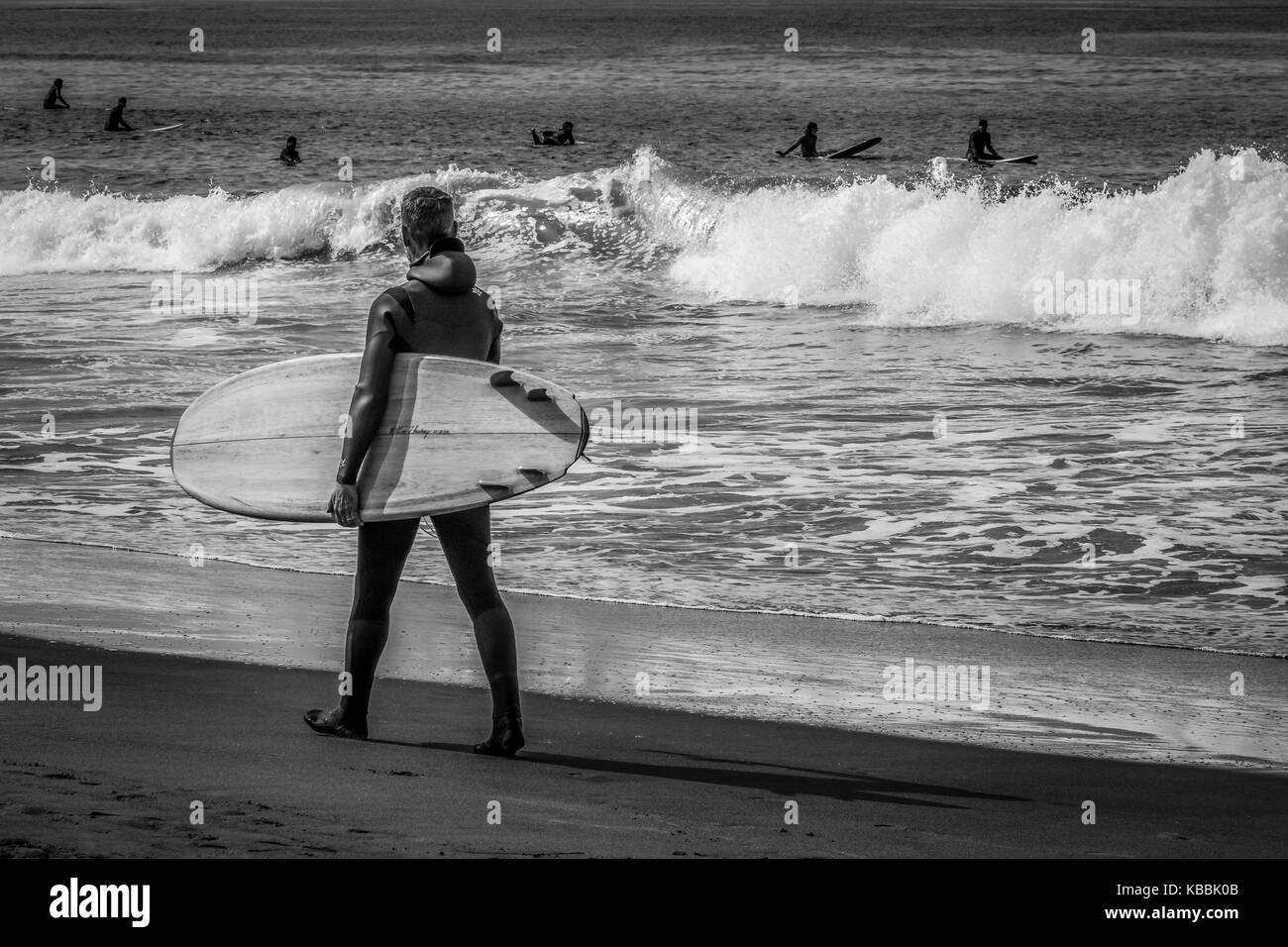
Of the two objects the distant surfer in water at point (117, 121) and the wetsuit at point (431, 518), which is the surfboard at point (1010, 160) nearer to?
the distant surfer in water at point (117, 121)

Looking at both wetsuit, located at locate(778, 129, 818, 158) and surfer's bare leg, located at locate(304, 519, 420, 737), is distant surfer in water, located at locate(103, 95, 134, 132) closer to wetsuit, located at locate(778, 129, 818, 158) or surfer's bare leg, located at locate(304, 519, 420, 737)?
wetsuit, located at locate(778, 129, 818, 158)

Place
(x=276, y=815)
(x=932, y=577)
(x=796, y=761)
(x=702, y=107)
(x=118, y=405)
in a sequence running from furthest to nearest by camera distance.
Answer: (x=702, y=107) < (x=118, y=405) < (x=932, y=577) < (x=796, y=761) < (x=276, y=815)

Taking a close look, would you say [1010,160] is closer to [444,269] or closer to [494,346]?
[494,346]

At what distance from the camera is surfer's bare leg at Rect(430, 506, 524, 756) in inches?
170

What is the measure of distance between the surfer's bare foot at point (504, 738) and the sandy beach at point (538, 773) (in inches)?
1.9

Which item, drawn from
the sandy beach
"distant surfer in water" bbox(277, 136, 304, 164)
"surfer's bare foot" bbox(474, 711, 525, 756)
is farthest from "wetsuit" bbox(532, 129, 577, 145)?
"surfer's bare foot" bbox(474, 711, 525, 756)

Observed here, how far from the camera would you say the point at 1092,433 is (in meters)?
10.5

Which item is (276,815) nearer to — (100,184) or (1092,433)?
(1092,433)

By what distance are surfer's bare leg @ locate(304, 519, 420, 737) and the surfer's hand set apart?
0.30 feet

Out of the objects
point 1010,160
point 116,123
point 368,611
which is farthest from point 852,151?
point 368,611

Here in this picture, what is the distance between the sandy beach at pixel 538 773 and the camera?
11.3 ft

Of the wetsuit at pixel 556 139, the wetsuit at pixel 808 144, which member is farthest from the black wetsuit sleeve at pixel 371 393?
the wetsuit at pixel 556 139

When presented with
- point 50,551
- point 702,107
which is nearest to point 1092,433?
point 50,551
